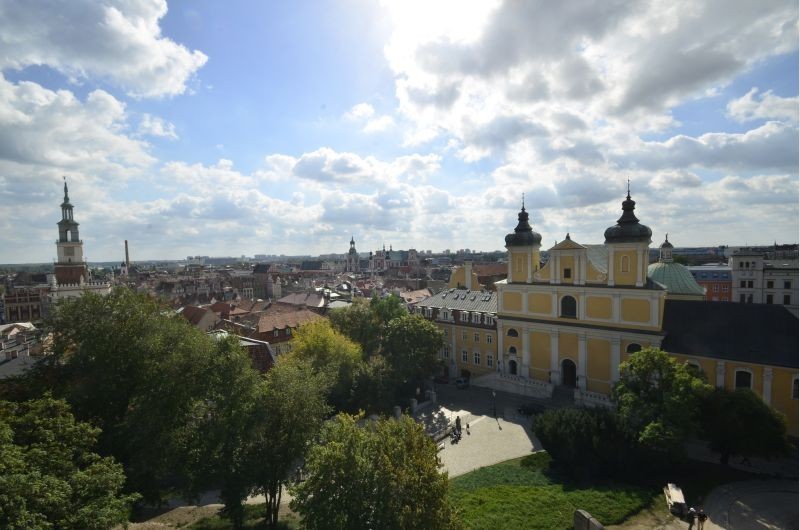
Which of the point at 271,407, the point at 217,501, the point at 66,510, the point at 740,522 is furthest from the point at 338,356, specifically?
the point at 740,522

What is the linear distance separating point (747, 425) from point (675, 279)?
26.6 meters

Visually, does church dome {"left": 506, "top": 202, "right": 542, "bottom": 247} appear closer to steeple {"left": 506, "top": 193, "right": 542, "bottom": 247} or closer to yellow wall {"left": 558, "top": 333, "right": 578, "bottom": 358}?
steeple {"left": 506, "top": 193, "right": 542, "bottom": 247}

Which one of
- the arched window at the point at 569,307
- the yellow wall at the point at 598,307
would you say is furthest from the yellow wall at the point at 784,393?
the arched window at the point at 569,307

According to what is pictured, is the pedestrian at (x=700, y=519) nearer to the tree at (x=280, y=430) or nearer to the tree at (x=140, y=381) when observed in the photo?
the tree at (x=280, y=430)

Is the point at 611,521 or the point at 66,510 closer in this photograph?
the point at 66,510

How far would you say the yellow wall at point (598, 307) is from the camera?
115ft

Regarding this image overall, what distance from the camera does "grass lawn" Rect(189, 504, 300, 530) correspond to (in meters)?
18.5

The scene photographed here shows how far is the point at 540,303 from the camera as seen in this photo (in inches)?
1517

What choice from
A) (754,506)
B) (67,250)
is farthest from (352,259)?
(754,506)

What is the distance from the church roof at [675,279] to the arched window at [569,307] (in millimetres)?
11825

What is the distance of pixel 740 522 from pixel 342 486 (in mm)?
17987

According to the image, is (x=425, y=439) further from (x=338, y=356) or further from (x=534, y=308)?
(x=534, y=308)

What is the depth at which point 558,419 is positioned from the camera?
77.1 feet

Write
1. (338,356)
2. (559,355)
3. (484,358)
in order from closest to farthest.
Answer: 1. (338,356)
2. (559,355)
3. (484,358)
